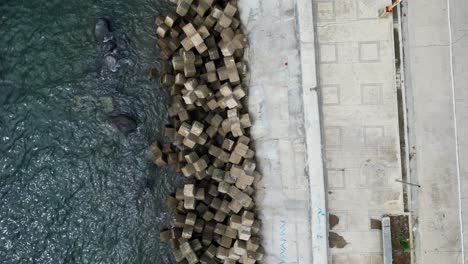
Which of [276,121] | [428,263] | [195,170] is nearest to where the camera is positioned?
[428,263]

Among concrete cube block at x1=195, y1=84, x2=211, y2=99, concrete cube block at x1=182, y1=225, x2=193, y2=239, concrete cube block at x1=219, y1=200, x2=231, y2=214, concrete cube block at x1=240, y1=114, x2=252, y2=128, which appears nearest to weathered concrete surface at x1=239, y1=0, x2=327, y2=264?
concrete cube block at x1=240, y1=114, x2=252, y2=128

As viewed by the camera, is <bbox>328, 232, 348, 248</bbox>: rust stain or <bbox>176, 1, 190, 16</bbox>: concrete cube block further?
<bbox>176, 1, 190, 16</bbox>: concrete cube block

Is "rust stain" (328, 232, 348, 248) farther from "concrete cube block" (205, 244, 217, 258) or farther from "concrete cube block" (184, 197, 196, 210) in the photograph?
"concrete cube block" (184, 197, 196, 210)

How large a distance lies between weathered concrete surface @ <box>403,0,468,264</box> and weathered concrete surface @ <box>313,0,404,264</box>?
1.99ft

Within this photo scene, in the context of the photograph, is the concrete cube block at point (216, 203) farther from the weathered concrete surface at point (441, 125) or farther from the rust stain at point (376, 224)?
the weathered concrete surface at point (441, 125)

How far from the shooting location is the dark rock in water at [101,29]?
34.3ft

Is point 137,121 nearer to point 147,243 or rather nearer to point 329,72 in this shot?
point 147,243

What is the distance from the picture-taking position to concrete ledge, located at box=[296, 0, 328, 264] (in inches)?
341

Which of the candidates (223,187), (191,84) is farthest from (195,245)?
(191,84)

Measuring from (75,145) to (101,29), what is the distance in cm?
318

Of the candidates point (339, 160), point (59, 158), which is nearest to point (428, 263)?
point (339, 160)

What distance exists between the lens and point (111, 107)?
1053cm

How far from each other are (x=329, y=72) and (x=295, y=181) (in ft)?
8.58

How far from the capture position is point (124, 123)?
10.4 meters
